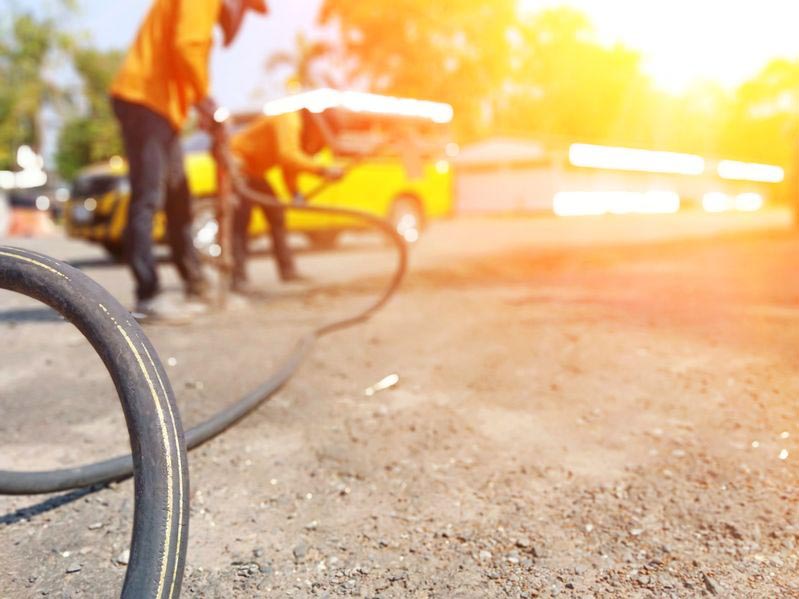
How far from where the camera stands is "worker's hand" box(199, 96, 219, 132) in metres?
4.59

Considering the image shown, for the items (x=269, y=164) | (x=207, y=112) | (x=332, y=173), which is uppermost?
(x=207, y=112)

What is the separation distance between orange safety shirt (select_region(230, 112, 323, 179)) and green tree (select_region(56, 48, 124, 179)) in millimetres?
38003

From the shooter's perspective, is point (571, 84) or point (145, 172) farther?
point (571, 84)

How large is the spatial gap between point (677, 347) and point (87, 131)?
145ft

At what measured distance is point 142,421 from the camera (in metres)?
1.30

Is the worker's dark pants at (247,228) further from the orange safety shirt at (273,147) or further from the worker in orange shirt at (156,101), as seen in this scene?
the worker in orange shirt at (156,101)

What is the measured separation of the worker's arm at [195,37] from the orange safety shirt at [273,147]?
58.0 inches

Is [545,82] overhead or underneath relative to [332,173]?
overhead

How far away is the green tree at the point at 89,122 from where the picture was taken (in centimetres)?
4169

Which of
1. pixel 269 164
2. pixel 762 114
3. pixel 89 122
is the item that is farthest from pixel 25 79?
pixel 762 114

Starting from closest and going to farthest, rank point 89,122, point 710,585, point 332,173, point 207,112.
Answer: point 710,585, point 207,112, point 332,173, point 89,122

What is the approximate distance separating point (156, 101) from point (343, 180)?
5.47m

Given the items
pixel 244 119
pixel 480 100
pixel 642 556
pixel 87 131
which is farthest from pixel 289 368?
pixel 87 131

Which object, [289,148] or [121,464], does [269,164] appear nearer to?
[289,148]
